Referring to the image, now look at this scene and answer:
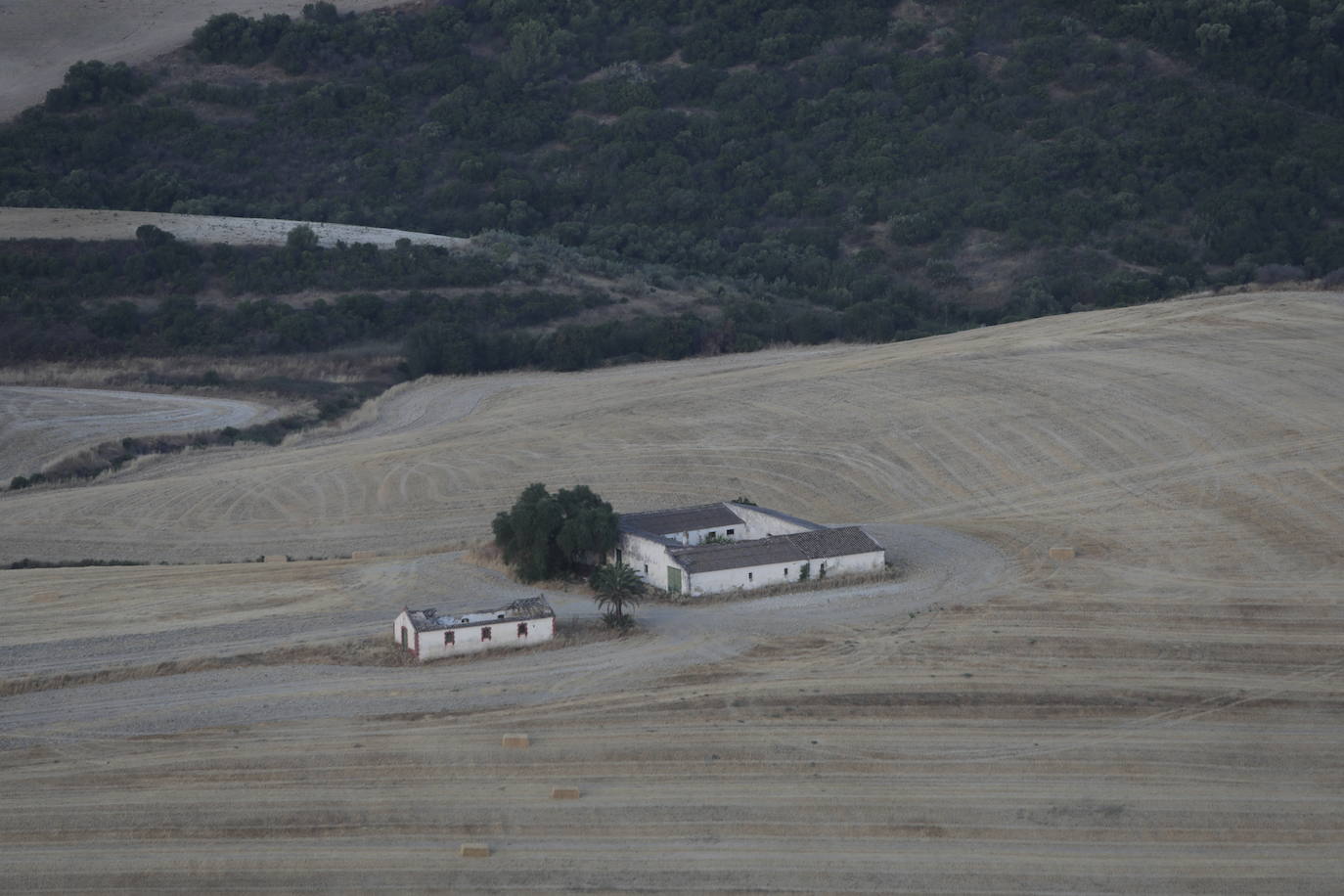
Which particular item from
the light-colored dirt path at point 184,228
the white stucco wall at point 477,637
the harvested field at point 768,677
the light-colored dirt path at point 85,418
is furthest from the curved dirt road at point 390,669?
the light-colored dirt path at point 184,228

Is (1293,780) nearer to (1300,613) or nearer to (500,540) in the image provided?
(1300,613)

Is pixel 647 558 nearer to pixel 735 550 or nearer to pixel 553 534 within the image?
pixel 735 550

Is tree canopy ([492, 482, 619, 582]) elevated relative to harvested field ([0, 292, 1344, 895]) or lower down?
elevated

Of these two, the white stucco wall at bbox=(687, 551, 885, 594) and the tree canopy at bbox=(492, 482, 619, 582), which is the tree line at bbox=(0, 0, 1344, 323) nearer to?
the white stucco wall at bbox=(687, 551, 885, 594)

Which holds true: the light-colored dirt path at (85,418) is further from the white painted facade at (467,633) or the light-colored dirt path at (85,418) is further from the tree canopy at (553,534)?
the white painted facade at (467,633)

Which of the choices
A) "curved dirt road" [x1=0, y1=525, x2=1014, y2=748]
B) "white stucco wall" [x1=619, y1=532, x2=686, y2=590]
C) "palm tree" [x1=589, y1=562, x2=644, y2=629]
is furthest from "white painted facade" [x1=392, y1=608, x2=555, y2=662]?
"white stucco wall" [x1=619, y1=532, x2=686, y2=590]

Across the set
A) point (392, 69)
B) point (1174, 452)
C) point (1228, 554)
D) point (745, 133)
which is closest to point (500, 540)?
point (1228, 554)

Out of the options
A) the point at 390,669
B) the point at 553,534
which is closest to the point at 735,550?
the point at 553,534
